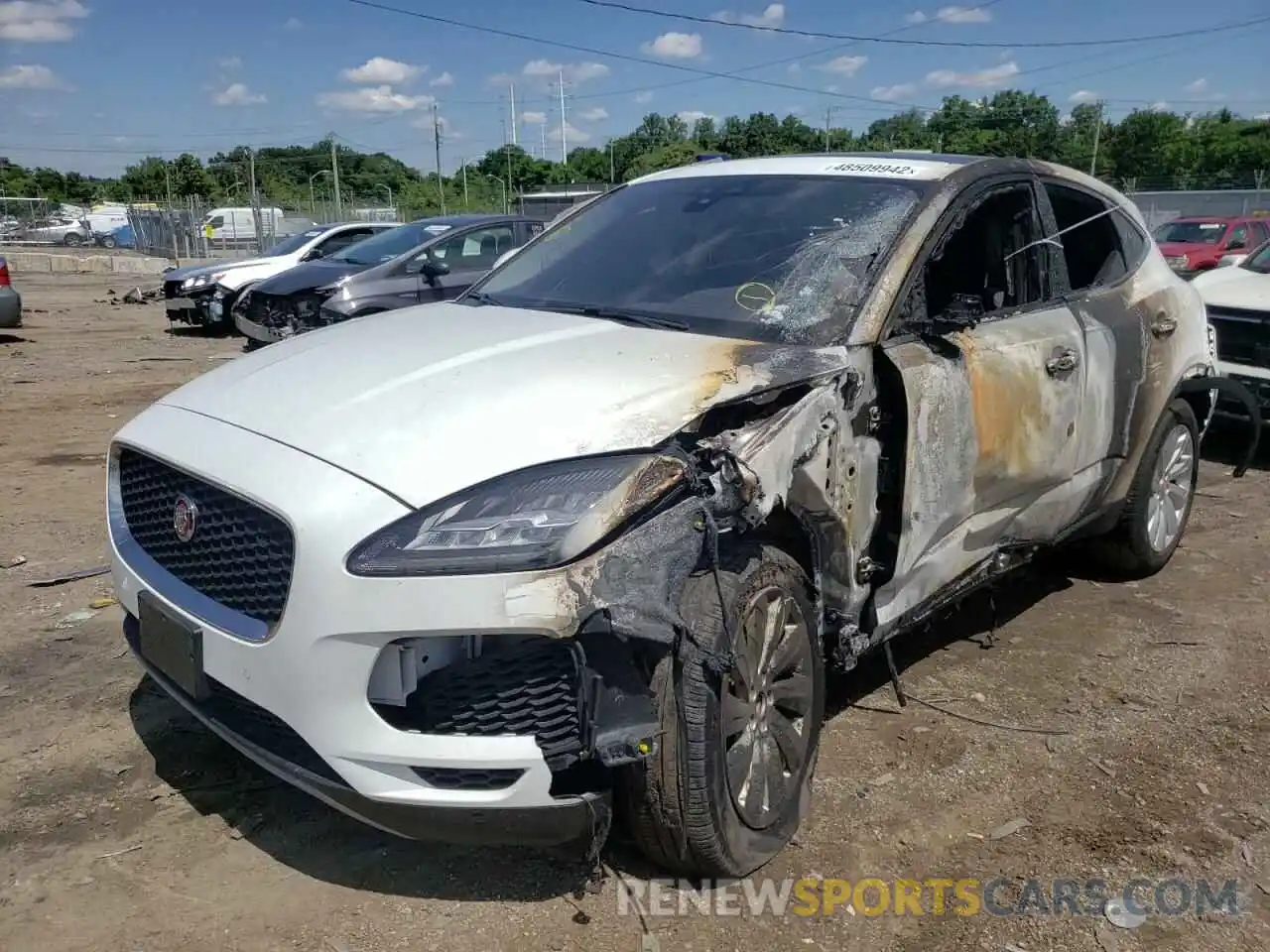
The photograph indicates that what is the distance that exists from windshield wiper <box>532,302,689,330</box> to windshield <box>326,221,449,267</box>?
8.22 m

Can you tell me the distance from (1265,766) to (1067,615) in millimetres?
1288

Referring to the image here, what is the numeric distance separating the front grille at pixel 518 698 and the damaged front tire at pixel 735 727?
0.22 meters

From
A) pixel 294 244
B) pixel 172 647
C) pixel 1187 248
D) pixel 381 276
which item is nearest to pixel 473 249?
pixel 381 276

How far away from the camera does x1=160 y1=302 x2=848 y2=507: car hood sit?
244 centimetres

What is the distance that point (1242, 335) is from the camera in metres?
7.16

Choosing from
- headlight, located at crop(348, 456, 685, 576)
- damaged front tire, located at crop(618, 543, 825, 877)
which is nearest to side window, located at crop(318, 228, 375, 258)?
damaged front tire, located at crop(618, 543, 825, 877)

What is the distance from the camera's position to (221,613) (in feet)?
8.32

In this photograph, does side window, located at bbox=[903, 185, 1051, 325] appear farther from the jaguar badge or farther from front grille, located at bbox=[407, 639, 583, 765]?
the jaguar badge

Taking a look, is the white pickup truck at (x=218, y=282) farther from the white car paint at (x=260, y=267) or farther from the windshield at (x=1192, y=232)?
the windshield at (x=1192, y=232)

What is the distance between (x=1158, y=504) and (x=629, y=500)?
11.7 feet

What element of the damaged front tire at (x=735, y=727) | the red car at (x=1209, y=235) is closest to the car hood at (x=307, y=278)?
the damaged front tire at (x=735, y=727)

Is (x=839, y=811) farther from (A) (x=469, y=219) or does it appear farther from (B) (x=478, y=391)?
(A) (x=469, y=219)

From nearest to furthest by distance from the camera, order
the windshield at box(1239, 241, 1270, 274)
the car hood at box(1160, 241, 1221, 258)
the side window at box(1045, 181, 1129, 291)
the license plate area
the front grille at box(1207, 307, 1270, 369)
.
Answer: the license plate area → the side window at box(1045, 181, 1129, 291) → the front grille at box(1207, 307, 1270, 369) → the windshield at box(1239, 241, 1270, 274) → the car hood at box(1160, 241, 1221, 258)

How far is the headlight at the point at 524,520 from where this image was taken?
225cm
